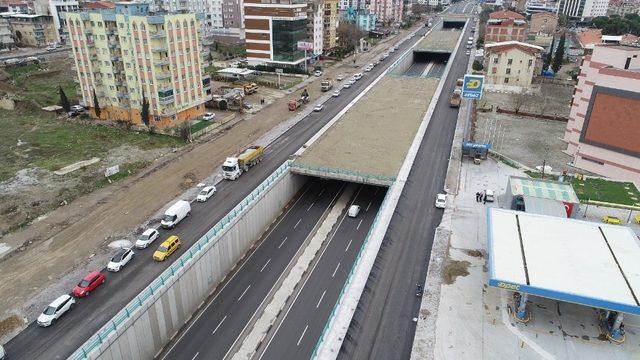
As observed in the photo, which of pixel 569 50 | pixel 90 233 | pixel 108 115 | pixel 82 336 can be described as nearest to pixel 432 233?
pixel 82 336

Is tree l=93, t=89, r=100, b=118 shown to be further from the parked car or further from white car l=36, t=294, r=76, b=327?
the parked car

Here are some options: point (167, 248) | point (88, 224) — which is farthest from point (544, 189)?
point (88, 224)

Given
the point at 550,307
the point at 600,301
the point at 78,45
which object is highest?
the point at 78,45

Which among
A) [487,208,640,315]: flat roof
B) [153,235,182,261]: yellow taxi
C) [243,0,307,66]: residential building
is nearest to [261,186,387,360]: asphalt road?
[153,235,182,261]: yellow taxi

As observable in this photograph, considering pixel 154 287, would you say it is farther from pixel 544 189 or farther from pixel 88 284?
pixel 544 189

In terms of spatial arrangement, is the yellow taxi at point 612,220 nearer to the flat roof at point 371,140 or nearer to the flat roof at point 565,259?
the flat roof at point 565,259

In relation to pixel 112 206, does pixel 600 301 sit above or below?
above

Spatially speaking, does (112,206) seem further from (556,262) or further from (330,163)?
(556,262)
